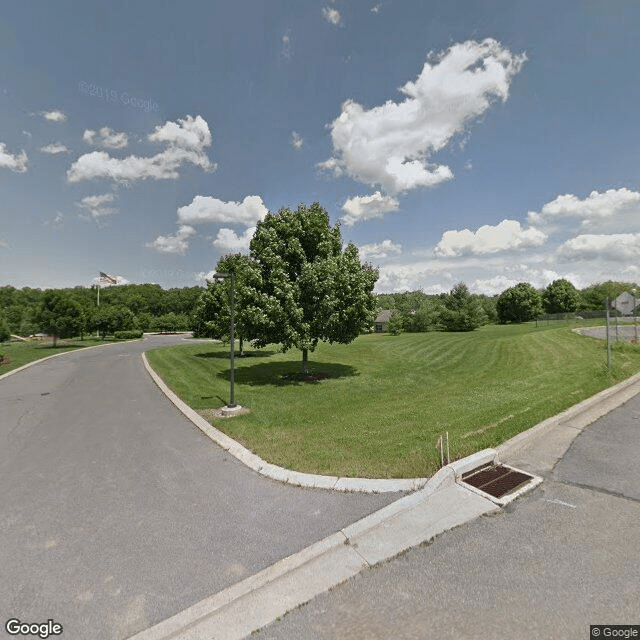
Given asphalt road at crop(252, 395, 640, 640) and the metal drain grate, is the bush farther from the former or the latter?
asphalt road at crop(252, 395, 640, 640)

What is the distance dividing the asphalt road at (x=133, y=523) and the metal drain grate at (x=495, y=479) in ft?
5.35

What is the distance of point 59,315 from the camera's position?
110ft

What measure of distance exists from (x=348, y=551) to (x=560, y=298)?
96.4 metres

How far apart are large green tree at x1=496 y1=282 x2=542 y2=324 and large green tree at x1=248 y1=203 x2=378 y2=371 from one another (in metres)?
75.5

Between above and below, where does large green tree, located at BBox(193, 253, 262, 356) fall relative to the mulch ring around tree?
above

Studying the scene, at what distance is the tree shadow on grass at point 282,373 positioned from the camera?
1562 cm

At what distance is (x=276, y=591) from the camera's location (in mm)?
3678

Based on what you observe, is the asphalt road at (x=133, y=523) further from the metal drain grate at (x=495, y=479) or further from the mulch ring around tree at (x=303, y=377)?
the mulch ring around tree at (x=303, y=377)

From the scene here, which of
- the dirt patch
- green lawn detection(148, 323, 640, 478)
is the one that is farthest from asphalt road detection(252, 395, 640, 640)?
the dirt patch

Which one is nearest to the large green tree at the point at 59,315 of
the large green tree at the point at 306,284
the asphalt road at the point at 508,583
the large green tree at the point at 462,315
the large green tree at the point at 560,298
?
the large green tree at the point at 306,284

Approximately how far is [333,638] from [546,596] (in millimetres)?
2290

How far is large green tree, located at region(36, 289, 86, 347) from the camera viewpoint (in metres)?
33.2

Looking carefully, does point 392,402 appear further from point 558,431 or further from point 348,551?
point 348,551

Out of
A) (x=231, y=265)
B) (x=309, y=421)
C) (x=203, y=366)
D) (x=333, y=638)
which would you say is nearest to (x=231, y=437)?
(x=309, y=421)
